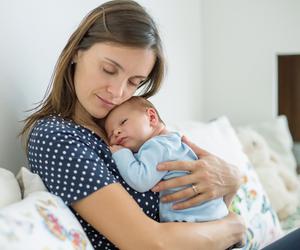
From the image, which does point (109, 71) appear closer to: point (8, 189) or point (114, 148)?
point (114, 148)

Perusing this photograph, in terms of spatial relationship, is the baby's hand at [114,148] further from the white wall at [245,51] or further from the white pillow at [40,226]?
the white wall at [245,51]

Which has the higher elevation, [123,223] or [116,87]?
[116,87]

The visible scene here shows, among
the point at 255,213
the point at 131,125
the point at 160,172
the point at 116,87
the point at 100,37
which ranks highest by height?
the point at 100,37

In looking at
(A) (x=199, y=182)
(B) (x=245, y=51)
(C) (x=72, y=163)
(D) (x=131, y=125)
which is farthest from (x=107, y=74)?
(B) (x=245, y=51)

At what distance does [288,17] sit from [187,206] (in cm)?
184

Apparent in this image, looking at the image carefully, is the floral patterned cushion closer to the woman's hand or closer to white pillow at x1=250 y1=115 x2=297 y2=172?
Result: the woman's hand

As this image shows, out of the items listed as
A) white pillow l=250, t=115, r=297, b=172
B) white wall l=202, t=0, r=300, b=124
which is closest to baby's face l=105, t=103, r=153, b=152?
white pillow l=250, t=115, r=297, b=172

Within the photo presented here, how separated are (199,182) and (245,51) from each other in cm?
173

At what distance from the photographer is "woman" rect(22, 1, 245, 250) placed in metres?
1.00

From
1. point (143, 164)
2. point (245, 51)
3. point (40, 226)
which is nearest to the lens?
point (40, 226)

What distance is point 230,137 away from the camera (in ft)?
6.33

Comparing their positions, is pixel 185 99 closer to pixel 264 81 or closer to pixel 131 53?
pixel 264 81

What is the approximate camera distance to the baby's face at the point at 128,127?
120cm

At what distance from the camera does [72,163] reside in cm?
102
